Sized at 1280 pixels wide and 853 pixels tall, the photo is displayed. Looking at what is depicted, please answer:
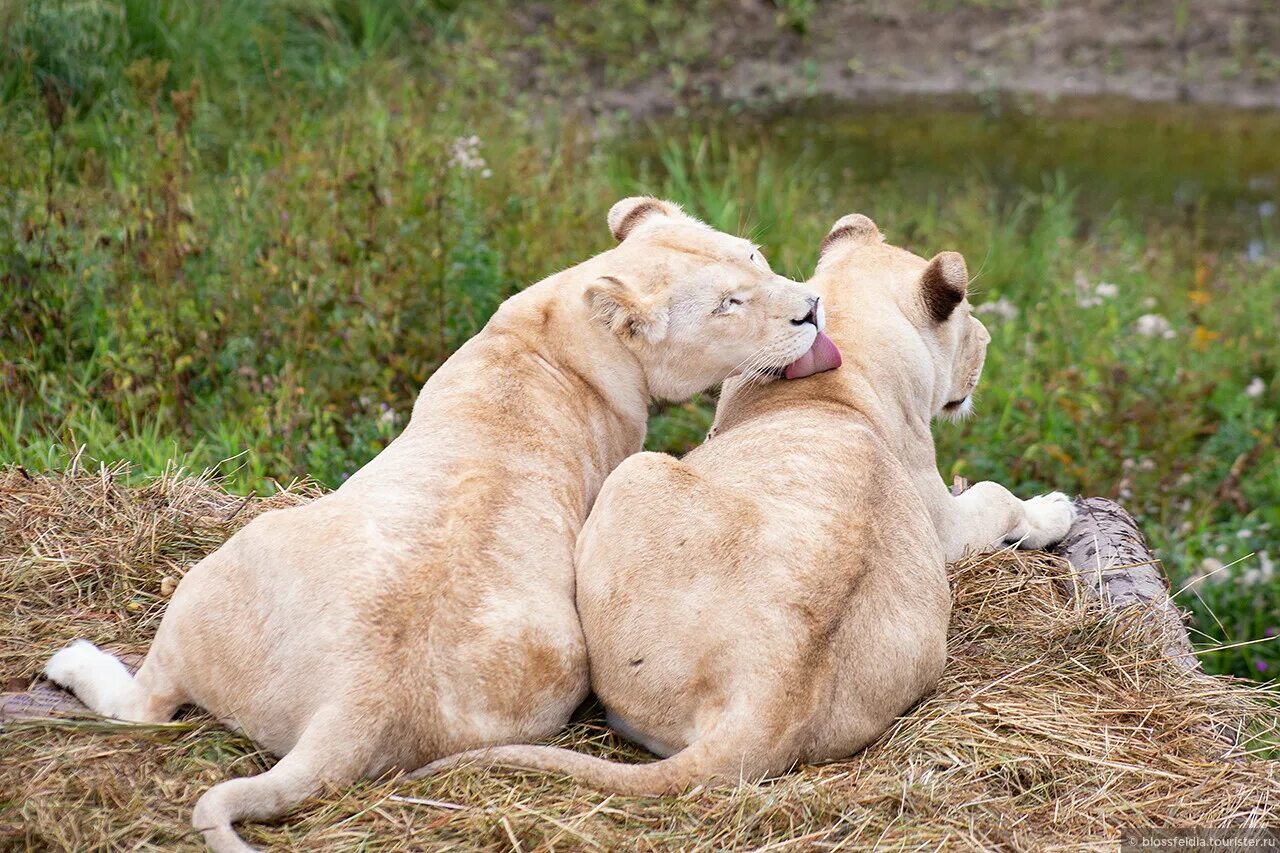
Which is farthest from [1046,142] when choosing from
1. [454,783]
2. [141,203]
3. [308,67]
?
[454,783]

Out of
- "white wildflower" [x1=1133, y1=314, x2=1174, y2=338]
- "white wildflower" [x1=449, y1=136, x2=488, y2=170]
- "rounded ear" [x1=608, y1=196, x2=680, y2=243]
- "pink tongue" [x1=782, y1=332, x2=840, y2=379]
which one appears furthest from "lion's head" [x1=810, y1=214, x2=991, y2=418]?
"white wildflower" [x1=1133, y1=314, x2=1174, y2=338]

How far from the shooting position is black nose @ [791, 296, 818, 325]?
15.9 feet

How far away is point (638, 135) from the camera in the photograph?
1323 centimetres

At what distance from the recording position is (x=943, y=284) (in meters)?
5.09

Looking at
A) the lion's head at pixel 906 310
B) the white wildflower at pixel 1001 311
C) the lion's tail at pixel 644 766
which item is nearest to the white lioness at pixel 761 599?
the lion's tail at pixel 644 766

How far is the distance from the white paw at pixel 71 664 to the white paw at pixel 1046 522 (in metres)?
3.33

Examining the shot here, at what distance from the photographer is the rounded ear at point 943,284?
5.05 m

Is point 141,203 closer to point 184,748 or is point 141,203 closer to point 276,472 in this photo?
point 276,472

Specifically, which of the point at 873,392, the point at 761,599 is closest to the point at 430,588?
the point at 761,599

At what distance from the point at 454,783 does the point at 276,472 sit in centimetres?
288

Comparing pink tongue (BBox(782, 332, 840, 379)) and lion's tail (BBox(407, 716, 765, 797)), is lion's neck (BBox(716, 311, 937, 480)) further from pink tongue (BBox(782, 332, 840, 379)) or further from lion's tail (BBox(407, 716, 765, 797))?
lion's tail (BBox(407, 716, 765, 797))

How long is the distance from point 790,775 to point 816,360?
161 cm

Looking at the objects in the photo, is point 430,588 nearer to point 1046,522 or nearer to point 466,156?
point 1046,522

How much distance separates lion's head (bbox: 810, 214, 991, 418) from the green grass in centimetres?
130
